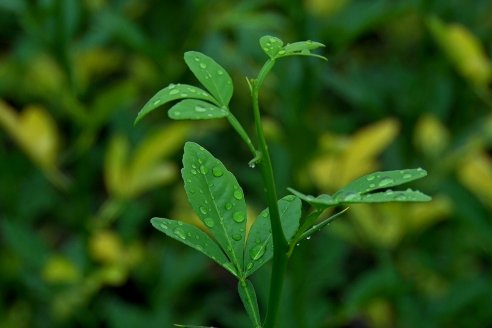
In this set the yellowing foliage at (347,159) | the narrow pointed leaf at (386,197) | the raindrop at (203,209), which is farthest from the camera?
the yellowing foliage at (347,159)

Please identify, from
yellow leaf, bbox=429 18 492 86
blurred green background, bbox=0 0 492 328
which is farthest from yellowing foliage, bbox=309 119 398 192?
yellow leaf, bbox=429 18 492 86

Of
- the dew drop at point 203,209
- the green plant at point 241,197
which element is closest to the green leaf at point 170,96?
the green plant at point 241,197

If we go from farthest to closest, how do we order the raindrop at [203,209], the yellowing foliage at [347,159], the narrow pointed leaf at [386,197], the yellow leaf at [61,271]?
1. the yellowing foliage at [347,159]
2. the yellow leaf at [61,271]
3. the raindrop at [203,209]
4. the narrow pointed leaf at [386,197]

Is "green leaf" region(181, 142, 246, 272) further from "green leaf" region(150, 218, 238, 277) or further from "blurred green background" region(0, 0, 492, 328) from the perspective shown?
"blurred green background" region(0, 0, 492, 328)

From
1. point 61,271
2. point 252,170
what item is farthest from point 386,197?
point 252,170

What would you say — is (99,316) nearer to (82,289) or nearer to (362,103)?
(82,289)

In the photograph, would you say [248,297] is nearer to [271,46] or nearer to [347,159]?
[271,46]

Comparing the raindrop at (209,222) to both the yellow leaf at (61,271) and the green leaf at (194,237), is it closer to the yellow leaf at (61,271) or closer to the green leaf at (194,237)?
the green leaf at (194,237)
